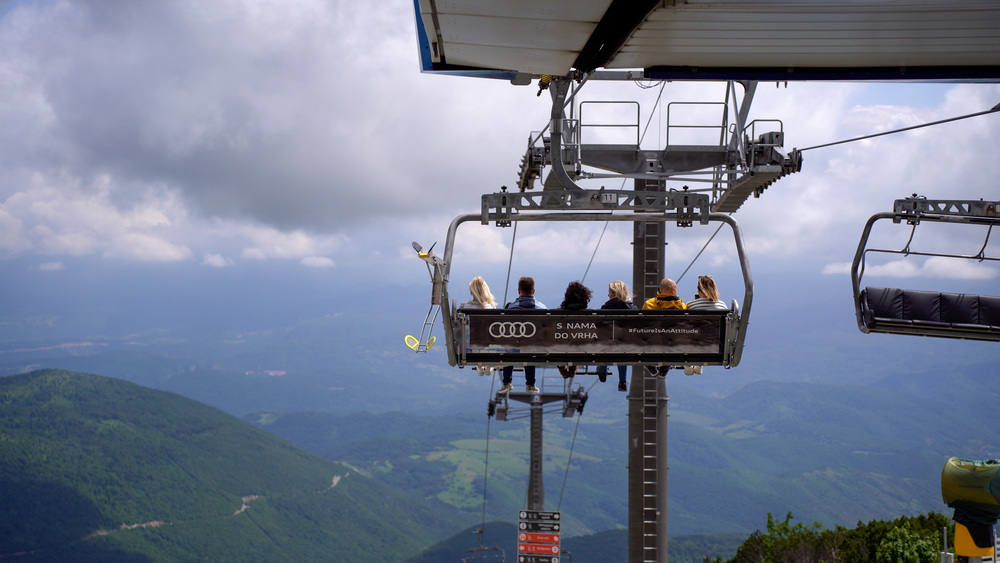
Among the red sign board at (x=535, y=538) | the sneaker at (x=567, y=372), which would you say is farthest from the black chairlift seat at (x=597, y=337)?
the red sign board at (x=535, y=538)

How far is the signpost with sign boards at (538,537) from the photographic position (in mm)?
22875

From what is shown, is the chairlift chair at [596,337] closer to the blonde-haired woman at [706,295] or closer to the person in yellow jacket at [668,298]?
the blonde-haired woman at [706,295]

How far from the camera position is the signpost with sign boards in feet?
75.0

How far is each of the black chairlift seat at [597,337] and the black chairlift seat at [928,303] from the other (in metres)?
1.95

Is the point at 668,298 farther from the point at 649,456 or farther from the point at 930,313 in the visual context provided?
the point at 649,456

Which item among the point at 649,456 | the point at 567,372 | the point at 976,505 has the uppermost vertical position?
the point at 567,372

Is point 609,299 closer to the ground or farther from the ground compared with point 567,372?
farther from the ground

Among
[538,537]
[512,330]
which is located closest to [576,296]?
[512,330]

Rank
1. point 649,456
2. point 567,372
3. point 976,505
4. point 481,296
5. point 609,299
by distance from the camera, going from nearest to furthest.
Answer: point 481,296 < point 609,299 < point 567,372 < point 649,456 < point 976,505

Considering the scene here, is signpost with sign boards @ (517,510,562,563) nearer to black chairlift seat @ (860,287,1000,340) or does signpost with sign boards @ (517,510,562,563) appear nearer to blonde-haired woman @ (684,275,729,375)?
black chairlift seat @ (860,287,1000,340)

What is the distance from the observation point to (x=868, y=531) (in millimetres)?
31281

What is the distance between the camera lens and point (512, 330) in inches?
324

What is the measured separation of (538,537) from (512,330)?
53.0 ft

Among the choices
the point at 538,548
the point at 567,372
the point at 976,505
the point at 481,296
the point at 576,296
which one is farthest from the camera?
the point at 538,548
